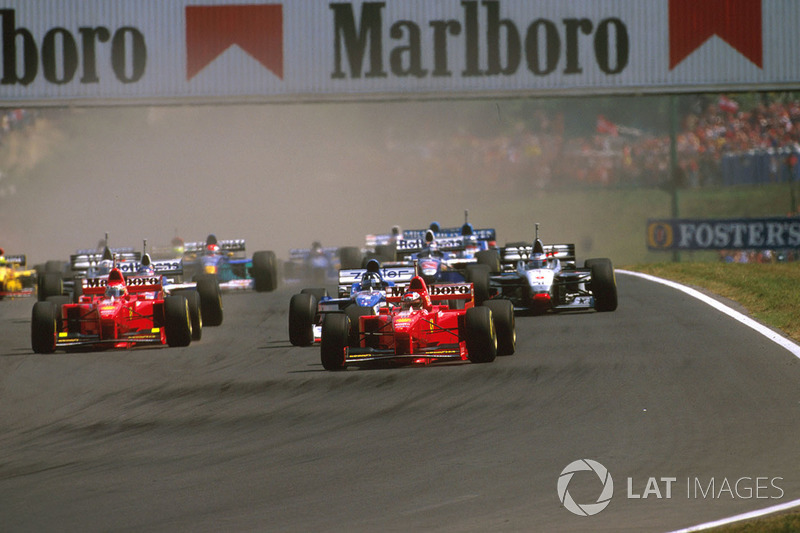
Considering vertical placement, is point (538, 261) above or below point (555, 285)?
above

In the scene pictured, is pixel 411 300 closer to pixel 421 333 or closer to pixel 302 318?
pixel 421 333

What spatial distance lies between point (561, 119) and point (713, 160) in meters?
10.2

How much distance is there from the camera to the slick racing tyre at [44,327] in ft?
57.0

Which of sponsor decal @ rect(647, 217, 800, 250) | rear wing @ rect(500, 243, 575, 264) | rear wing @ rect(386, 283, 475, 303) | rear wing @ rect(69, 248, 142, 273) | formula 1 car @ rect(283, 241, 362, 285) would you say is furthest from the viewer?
formula 1 car @ rect(283, 241, 362, 285)

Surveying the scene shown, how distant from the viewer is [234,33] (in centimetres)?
3347

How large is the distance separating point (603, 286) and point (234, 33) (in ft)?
55.5

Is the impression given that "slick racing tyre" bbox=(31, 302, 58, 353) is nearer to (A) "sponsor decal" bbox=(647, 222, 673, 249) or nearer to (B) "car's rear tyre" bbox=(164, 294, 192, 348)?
(B) "car's rear tyre" bbox=(164, 294, 192, 348)

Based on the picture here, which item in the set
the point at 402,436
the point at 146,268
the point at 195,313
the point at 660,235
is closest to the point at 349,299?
the point at 195,313

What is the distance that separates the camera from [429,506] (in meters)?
8.20

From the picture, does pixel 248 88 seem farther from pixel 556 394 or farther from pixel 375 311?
pixel 556 394

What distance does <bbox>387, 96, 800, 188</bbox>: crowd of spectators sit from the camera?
4100 cm

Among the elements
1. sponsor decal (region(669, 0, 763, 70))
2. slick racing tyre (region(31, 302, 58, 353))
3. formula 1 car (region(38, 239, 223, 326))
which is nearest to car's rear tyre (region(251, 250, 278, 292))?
formula 1 car (region(38, 239, 223, 326))

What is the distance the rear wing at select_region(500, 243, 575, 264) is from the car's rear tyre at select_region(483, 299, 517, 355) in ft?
17.4

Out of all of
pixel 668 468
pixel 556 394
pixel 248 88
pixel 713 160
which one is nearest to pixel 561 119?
pixel 713 160
